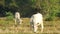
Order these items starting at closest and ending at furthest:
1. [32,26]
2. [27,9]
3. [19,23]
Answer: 1. [32,26]
2. [19,23]
3. [27,9]

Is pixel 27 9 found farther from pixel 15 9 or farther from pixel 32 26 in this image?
pixel 32 26

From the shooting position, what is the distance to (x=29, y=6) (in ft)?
113

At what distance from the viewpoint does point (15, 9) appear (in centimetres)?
3656

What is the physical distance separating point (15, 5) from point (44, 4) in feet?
16.9

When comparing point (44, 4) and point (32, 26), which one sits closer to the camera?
point (32, 26)

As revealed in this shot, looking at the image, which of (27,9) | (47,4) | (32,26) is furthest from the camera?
(27,9)

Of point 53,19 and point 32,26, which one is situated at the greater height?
point 32,26

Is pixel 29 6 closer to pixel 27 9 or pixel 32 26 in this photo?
pixel 27 9

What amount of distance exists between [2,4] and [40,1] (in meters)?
6.66

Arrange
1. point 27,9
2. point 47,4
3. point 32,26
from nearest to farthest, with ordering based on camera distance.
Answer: point 32,26
point 47,4
point 27,9

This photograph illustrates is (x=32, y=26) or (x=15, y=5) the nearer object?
(x=32, y=26)

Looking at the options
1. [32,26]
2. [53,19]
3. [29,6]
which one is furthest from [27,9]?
[32,26]

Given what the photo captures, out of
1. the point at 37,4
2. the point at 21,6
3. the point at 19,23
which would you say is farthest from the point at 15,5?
the point at 19,23

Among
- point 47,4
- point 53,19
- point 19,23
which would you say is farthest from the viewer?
point 47,4
